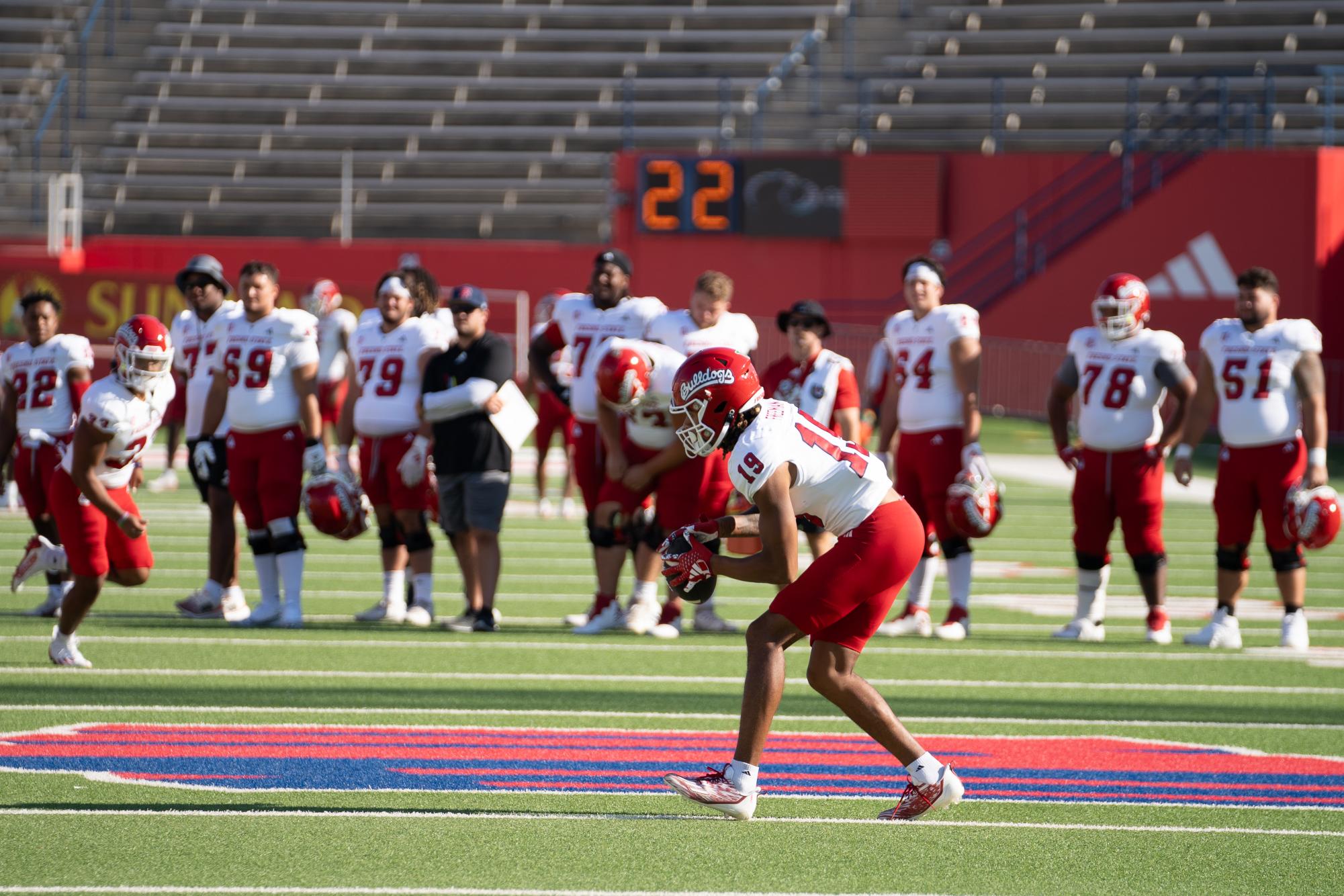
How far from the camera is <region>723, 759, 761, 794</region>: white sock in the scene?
572 cm

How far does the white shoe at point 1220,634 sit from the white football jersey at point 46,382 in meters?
5.84

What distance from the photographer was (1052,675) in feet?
29.4

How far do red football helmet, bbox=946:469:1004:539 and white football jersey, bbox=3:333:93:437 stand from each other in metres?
4.46

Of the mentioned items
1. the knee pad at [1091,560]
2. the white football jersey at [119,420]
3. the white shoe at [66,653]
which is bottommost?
the white shoe at [66,653]

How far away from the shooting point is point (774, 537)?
5.57 metres

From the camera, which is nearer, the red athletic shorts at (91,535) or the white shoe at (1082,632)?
the red athletic shorts at (91,535)

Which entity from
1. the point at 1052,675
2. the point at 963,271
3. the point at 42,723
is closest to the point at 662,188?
the point at 963,271

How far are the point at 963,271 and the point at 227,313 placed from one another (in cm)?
1699

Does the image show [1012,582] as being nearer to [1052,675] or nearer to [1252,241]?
[1052,675]

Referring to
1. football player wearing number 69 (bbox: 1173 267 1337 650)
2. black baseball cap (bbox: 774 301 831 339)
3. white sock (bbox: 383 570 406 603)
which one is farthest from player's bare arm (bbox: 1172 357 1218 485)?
white sock (bbox: 383 570 406 603)

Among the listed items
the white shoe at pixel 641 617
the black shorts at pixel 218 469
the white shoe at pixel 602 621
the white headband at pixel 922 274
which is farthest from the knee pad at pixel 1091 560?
the black shorts at pixel 218 469

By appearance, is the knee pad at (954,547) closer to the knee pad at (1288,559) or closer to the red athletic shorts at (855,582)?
the knee pad at (1288,559)

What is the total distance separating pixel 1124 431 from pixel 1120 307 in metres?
0.63

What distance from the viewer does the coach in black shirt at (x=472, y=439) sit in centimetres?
981
